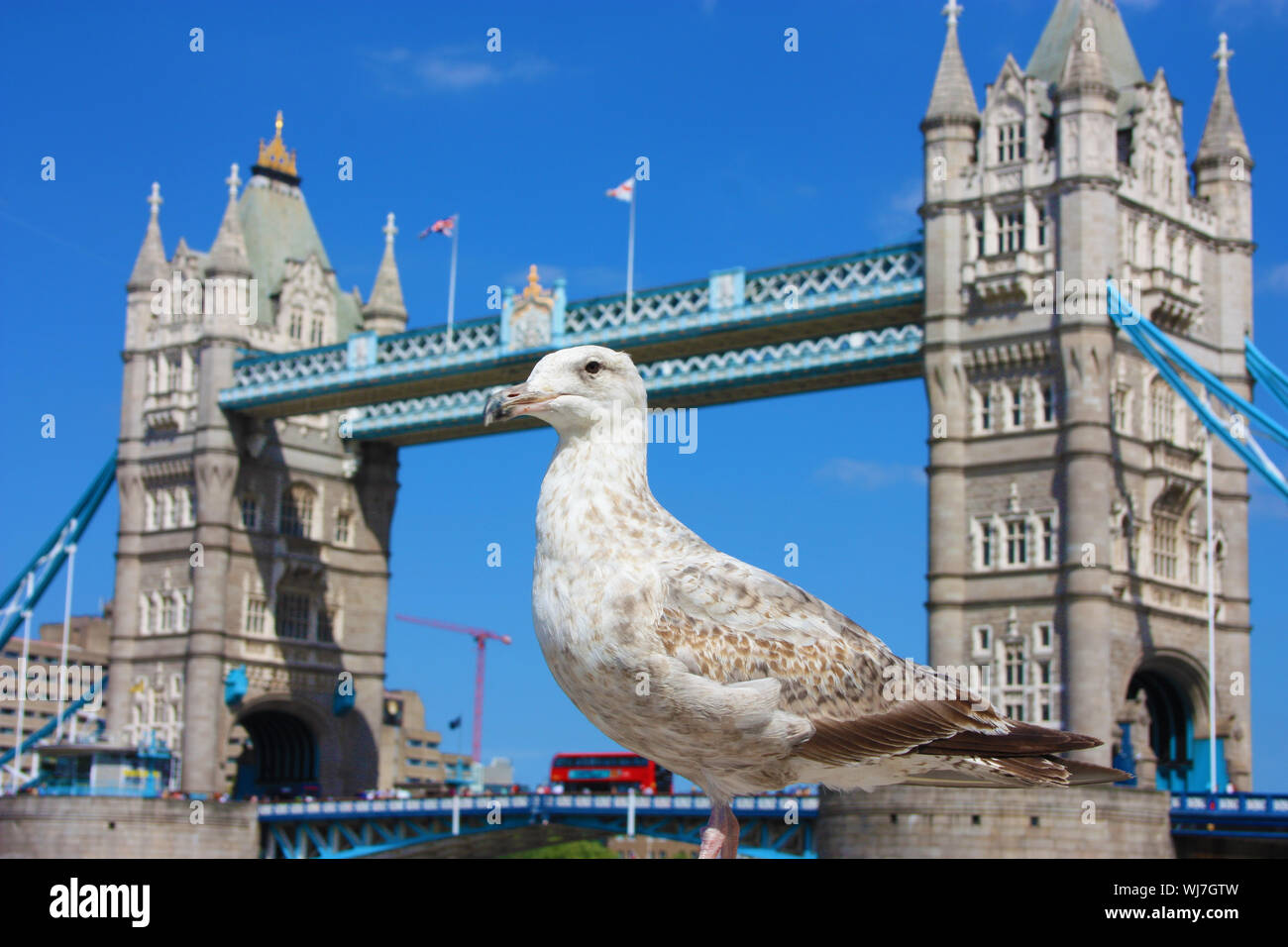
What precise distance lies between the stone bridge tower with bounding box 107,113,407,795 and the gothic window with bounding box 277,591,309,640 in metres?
0.05

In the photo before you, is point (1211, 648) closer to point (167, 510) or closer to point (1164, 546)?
point (1164, 546)

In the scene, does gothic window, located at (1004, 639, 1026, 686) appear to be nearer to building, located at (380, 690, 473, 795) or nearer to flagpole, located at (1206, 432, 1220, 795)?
flagpole, located at (1206, 432, 1220, 795)

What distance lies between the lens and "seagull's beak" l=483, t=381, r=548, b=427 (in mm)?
5445

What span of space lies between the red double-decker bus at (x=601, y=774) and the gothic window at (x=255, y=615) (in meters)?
11.1

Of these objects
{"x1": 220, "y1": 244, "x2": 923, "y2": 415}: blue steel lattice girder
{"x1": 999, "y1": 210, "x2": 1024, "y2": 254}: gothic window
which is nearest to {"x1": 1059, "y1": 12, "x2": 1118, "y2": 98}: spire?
{"x1": 999, "y1": 210, "x2": 1024, "y2": 254}: gothic window

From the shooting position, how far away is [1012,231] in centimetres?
4541

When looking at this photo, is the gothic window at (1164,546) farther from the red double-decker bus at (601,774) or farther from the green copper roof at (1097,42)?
the red double-decker bus at (601,774)

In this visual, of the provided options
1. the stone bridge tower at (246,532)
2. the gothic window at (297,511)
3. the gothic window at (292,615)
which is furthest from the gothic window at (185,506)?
the gothic window at (292,615)

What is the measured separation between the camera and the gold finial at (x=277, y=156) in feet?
219

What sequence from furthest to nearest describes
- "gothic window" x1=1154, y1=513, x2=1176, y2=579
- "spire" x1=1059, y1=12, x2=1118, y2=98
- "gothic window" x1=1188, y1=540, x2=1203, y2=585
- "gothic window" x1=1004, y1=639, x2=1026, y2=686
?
"gothic window" x1=1188, y1=540, x2=1203, y2=585, "gothic window" x1=1154, y1=513, x2=1176, y2=579, "gothic window" x1=1004, y1=639, x2=1026, y2=686, "spire" x1=1059, y1=12, x2=1118, y2=98

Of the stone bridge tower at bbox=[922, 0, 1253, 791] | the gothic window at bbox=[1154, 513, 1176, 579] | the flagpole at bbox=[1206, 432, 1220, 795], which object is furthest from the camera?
the gothic window at bbox=[1154, 513, 1176, 579]

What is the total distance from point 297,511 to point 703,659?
5926 cm

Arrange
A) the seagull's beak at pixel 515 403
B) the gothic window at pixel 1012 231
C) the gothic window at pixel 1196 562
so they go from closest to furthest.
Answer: the seagull's beak at pixel 515 403, the gothic window at pixel 1012 231, the gothic window at pixel 1196 562
